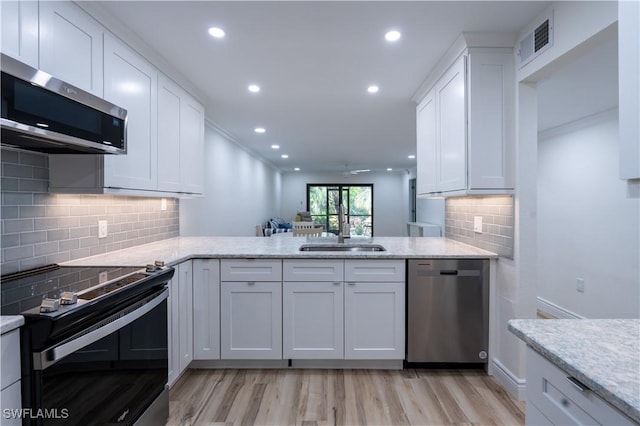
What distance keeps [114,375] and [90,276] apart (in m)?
0.50

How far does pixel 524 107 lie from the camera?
219 centimetres

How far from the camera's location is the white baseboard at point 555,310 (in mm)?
3682

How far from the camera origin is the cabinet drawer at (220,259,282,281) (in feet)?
8.14

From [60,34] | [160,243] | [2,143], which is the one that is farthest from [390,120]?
[2,143]

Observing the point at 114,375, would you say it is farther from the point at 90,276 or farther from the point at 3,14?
the point at 3,14

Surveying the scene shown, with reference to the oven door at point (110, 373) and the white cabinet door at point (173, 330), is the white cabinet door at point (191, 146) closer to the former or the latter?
the white cabinet door at point (173, 330)

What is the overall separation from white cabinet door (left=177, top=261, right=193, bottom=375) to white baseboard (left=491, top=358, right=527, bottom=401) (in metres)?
2.27

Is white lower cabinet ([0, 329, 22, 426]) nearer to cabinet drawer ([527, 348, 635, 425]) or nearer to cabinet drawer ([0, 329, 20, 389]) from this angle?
cabinet drawer ([0, 329, 20, 389])

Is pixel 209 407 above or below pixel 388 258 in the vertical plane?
below

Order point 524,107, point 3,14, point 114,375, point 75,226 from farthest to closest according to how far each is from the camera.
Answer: point 524,107 → point 75,226 → point 114,375 → point 3,14

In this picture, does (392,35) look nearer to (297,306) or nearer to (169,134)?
(169,134)

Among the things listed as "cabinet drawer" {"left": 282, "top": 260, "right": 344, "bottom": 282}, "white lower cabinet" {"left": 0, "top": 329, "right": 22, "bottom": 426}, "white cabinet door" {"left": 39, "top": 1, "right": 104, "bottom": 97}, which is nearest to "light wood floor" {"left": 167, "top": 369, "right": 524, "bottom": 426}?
"cabinet drawer" {"left": 282, "top": 260, "right": 344, "bottom": 282}

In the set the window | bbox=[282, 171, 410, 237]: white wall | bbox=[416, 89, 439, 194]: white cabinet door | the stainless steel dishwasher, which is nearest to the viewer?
the stainless steel dishwasher

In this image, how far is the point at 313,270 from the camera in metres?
2.48
